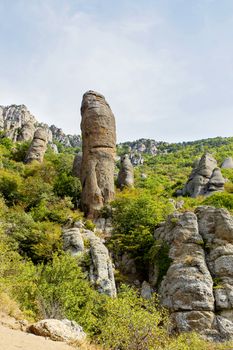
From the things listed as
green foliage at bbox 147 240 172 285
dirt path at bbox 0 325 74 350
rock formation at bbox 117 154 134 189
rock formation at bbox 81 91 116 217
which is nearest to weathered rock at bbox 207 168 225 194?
rock formation at bbox 117 154 134 189

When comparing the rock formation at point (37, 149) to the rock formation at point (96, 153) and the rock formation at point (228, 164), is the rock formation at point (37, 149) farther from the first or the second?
the rock formation at point (228, 164)

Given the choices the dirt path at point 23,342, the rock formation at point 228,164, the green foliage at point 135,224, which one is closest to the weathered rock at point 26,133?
the rock formation at point 228,164

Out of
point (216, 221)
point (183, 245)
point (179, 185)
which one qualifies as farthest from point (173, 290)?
point (179, 185)

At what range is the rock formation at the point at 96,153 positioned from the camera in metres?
37.5

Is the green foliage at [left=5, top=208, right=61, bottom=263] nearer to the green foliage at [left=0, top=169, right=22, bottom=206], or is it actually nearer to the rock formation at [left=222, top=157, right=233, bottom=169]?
the green foliage at [left=0, top=169, right=22, bottom=206]

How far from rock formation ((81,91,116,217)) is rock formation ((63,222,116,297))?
7149 millimetres

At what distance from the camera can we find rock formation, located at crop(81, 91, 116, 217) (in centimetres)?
3747

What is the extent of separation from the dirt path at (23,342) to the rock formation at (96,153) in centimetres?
2458

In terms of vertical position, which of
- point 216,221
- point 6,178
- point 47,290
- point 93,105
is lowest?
point 47,290

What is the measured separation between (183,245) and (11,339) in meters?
18.2

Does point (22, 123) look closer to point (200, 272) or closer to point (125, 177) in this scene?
point (125, 177)

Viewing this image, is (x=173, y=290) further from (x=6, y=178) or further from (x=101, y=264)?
(x=6, y=178)

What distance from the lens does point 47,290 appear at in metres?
18.9

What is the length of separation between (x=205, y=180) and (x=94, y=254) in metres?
25.4
